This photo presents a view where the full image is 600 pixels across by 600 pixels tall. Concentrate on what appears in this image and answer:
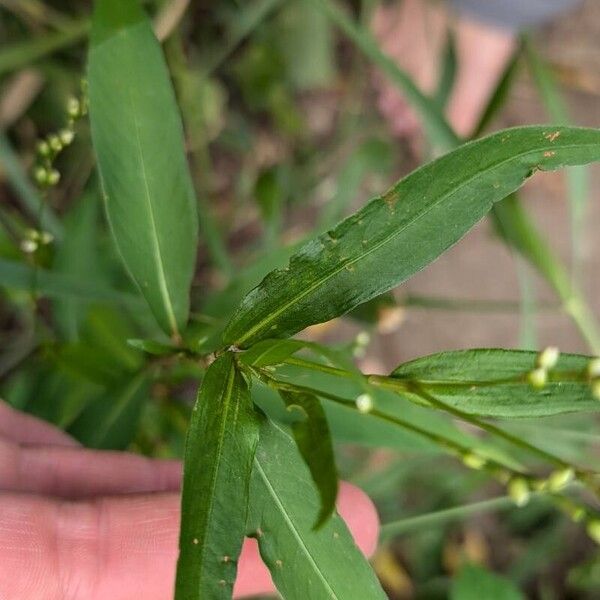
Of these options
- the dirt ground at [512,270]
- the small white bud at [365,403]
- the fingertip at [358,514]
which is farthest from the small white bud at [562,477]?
the dirt ground at [512,270]

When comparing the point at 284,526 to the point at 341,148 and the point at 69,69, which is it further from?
the point at 341,148

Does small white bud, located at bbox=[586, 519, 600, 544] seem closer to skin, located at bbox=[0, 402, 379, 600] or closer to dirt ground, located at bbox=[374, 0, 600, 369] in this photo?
skin, located at bbox=[0, 402, 379, 600]

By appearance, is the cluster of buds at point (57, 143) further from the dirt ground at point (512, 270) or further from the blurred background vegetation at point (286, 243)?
the dirt ground at point (512, 270)

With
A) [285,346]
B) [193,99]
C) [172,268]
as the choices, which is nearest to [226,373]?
[285,346]

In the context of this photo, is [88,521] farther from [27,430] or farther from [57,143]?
[57,143]

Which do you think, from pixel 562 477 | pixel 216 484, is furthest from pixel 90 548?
pixel 562 477

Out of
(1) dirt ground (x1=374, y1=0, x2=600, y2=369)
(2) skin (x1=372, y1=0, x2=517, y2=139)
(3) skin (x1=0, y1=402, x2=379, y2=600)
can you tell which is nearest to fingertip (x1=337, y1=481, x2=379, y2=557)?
(3) skin (x1=0, y1=402, x2=379, y2=600)
